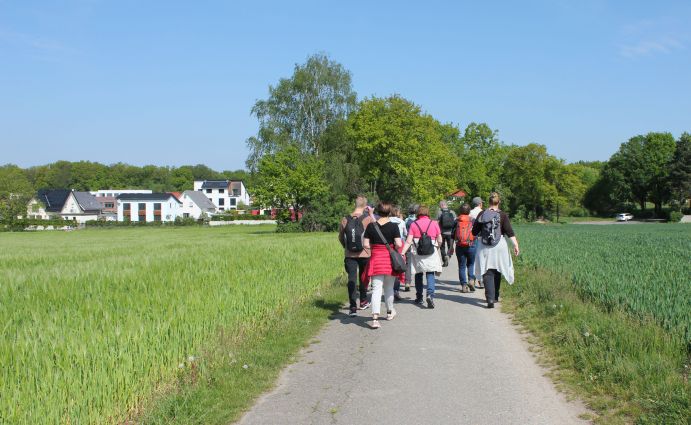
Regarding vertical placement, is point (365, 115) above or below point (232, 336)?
above

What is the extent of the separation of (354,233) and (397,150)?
50.9 metres

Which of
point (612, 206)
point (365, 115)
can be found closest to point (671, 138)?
point (612, 206)

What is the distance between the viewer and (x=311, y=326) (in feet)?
31.2

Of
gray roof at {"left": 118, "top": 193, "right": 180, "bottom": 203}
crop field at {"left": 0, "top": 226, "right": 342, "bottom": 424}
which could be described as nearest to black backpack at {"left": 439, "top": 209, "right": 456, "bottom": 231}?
crop field at {"left": 0, "top": 226, "right": 342, "bottom": 424}

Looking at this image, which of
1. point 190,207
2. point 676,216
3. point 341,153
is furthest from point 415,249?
point 190,207

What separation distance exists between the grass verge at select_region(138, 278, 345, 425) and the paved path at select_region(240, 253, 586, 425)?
20 cm

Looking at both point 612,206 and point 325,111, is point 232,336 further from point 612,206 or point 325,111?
point 612,206

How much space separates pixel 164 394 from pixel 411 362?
286 cm

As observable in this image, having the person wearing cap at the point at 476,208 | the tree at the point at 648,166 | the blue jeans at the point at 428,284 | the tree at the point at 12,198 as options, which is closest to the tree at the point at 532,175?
the tree at the point at 648,166

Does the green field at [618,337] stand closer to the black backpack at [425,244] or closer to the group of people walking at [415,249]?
the group of people walking at [415,249]

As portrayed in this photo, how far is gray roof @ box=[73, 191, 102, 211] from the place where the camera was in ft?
399

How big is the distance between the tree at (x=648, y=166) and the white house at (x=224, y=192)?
3366 inches

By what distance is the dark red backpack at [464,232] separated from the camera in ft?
43.5

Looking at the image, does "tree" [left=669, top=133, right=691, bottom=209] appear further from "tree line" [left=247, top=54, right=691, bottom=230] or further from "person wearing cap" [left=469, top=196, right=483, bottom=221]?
"person wearing cap" [left=469, top=196, right=483, bottom=221]
